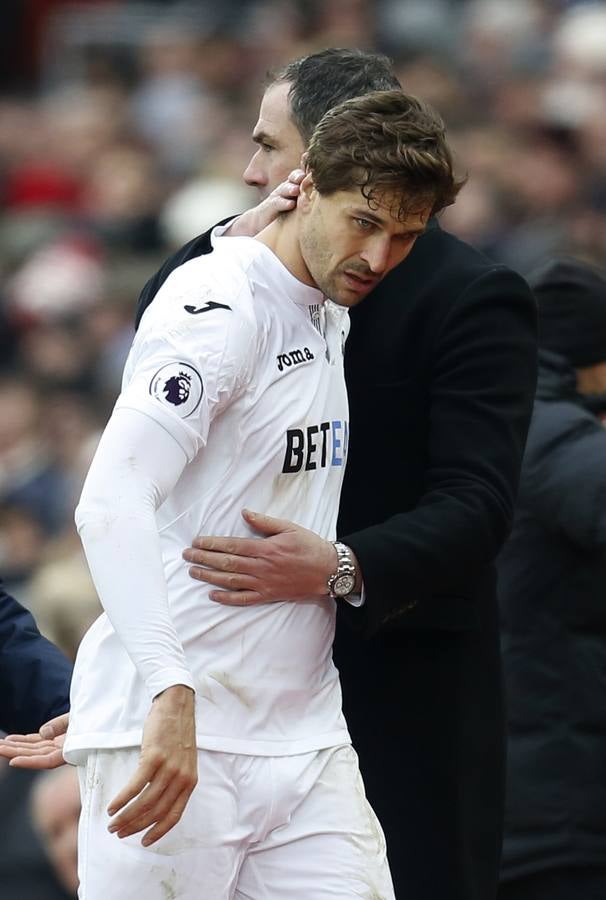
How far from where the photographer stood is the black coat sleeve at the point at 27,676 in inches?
142

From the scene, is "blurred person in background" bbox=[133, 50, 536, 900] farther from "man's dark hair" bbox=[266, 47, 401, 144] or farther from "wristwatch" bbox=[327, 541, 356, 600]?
"wristwatch" bbox=[327, 541, 356, 600]

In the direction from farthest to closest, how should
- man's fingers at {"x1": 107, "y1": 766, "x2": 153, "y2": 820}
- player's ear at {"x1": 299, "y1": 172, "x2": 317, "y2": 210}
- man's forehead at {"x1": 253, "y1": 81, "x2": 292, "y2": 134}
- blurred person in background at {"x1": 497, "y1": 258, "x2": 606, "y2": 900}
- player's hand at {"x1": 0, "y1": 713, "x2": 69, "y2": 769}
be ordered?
blurred person in background at {"x1": 497, "y1": 258, "x2": 606, "y2": 900}, man's forehead at {"x1": 253, "y1": 81, "x2": 292, "y2": 134}, player's hand at {"x1": 0, "y1": 713, "x2": 69, "y2": 769}, player's ear at {"x1": 299, "y1": 172, "x2": 317, "y2": 210}, man's fingers at {"x1": 107, "y1": 766, "x2": 153, "y2": 820}

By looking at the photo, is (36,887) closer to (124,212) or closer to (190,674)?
(190,674)

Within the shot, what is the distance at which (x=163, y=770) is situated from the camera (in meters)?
2.77

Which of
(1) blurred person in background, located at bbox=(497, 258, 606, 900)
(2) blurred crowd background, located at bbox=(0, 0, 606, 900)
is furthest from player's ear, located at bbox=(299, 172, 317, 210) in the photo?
(2) blurred crowd background, located at bbox=(0, 0, 606, 900)

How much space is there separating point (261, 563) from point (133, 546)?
0.99ft

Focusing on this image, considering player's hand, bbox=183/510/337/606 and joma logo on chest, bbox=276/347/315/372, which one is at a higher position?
joma logo on chest, bbox=276/347/315/372

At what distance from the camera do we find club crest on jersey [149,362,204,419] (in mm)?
2916

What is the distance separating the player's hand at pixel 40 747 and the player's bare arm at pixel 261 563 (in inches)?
17.2

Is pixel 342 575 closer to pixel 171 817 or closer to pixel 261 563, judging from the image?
pixel 261 563

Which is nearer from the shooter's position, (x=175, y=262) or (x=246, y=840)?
(x=246, y=840)

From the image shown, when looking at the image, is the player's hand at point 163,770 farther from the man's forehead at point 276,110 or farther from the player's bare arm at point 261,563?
the man's forehead at point 276,110

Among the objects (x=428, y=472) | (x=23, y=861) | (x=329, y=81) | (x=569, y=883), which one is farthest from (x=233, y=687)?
(x=23, y=861)

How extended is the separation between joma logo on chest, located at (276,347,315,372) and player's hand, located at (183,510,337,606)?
0.26m
